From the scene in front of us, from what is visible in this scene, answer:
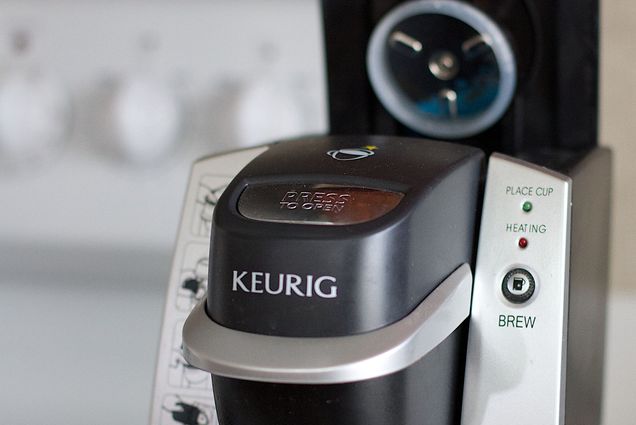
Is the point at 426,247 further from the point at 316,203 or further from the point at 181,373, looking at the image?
the point at 181,373

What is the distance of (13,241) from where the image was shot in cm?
70

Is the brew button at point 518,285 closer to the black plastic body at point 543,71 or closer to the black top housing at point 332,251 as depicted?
the black top housing at point 332,251

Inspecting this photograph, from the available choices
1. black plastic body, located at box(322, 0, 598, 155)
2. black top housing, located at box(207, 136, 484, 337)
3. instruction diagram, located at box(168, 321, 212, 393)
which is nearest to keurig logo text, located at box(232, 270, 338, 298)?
black top housing, located at box(207, 136, 484, 337)

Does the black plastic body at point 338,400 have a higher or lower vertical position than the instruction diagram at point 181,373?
higher

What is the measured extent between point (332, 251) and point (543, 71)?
0.25 m

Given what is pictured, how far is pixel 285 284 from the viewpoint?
1.03ft

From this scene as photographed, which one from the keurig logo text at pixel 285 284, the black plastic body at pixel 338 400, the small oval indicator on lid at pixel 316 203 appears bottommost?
the black plastic body at pixel 338 400

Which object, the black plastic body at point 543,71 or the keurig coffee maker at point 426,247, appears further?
the black plastic body at point 543,71

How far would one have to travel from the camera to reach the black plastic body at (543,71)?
49 cm

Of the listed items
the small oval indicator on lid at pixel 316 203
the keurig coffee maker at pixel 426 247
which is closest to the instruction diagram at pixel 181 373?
the keurig coffee maker at pixel 426 247

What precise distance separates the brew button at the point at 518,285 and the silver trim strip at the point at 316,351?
48mm

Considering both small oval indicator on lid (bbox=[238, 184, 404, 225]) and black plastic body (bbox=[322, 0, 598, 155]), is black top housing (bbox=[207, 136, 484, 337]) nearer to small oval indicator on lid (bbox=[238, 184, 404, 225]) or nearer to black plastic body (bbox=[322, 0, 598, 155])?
small oval indicator on lid (bbox=[238, 184, 404, 225])

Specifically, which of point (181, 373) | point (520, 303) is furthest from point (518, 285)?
point (181, 373)

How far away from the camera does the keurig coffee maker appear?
0.31 m
